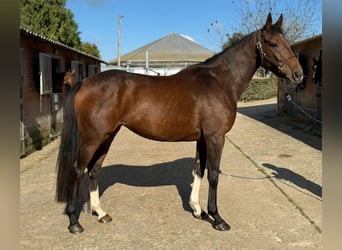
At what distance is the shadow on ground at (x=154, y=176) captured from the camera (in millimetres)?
4657

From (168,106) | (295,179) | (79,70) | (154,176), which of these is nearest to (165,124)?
(168,106)

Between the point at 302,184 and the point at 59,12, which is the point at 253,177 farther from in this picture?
the point at 59,12

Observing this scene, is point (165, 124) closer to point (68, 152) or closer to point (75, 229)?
point (68, 152)

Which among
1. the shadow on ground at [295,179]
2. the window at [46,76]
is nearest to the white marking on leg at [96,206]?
the shadow on ground at [295,179]

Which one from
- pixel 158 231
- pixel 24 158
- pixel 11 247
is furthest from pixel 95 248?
pixel 24 158

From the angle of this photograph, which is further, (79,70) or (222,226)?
(79,70)

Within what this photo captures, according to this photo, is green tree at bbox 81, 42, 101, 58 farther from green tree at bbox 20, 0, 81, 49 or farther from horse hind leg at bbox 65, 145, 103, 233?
horse hind leg at bbox 65, 145, 103, 233

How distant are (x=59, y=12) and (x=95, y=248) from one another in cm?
1998

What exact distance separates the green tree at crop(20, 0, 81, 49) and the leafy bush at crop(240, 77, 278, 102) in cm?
1204

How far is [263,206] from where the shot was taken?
3785 millimetres

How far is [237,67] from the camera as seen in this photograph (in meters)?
3.47

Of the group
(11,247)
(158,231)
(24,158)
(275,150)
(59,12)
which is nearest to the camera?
(11,247)

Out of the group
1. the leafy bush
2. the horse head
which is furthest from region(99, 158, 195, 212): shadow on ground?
the leafy bush

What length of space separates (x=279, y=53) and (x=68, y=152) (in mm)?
2289
